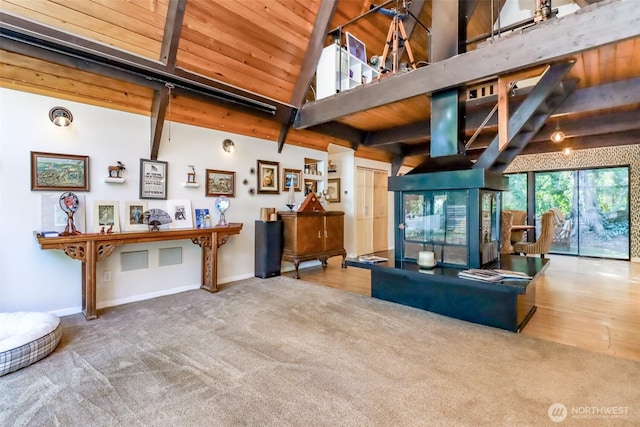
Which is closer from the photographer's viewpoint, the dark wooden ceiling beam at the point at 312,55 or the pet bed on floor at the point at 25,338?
the pet bed on floor at the point at 25,338

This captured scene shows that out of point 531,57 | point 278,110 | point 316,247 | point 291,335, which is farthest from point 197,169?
point 531,57

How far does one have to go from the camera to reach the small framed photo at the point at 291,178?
5492 millimetres

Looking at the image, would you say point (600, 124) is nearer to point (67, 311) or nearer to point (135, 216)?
point (135, 216)

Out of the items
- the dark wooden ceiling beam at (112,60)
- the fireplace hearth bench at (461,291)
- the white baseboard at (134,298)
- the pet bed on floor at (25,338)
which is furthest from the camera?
the white baseboard at (134,298)

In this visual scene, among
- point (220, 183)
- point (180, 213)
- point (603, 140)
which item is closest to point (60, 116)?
point (180, 213)

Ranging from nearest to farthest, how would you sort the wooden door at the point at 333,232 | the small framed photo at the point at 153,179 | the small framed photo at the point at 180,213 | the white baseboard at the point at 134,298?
the white baseboard at the point at 134,298, the small framed photo at the point at 153,179, the small framed photo at the point at 180,213, the wooden door at the point at 333,232

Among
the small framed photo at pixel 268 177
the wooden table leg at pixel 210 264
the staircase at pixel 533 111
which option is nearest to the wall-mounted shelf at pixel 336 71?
the small framed photo at pixel 268 177

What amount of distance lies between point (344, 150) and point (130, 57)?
436cm

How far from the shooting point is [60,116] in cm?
319

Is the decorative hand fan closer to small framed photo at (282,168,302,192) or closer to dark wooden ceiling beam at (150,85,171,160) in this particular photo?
dark wooden ceiling beam at (150,85,171,160)

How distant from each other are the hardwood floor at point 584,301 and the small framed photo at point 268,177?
151 cm

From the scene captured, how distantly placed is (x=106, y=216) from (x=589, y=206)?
9.31 meters

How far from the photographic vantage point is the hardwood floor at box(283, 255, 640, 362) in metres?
2.63

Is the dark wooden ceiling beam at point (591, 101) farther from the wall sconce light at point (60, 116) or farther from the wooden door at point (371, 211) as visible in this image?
the wall sconce light at point (60, 116)
